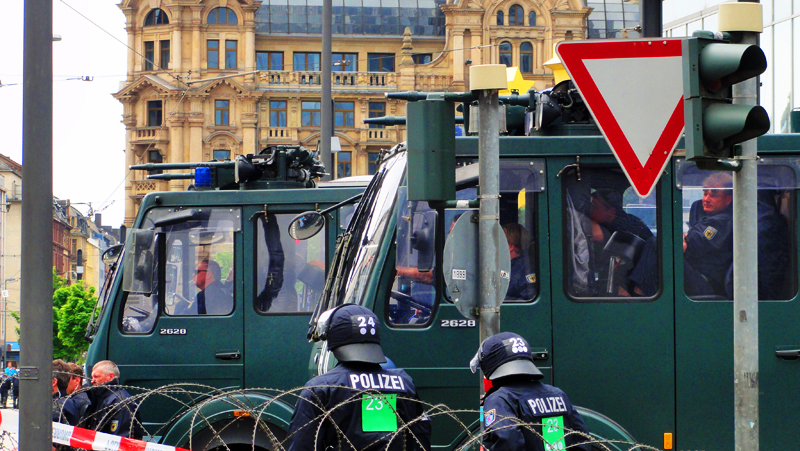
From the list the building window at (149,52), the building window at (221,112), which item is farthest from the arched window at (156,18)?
the building window at (221,112)

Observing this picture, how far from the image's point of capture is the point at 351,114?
65.6 m

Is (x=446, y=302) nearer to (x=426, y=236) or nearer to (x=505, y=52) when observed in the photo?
(x=426, y=236)

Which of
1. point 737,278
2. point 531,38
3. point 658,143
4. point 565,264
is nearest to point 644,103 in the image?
point 658,143

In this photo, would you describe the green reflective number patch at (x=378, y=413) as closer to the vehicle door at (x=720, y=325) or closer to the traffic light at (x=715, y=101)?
the traffic light at (x=715, y=101)

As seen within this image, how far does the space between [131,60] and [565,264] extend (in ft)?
202

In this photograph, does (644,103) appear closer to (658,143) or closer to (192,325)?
(658,143)

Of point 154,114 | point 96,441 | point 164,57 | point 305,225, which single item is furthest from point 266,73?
point 96,441

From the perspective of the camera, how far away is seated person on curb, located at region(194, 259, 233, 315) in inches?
357

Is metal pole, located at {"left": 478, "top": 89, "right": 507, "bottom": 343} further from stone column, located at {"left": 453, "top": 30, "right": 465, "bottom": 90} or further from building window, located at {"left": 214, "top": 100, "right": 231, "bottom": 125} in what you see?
→ building window, located at {"left": 214, "top": 100, "right": 231, "bottom": 125}

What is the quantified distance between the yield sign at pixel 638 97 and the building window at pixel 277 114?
60.9 m

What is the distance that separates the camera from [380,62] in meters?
67.8

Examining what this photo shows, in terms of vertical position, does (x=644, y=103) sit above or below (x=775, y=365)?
above

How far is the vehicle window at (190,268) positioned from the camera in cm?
908

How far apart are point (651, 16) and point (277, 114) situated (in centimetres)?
5939
